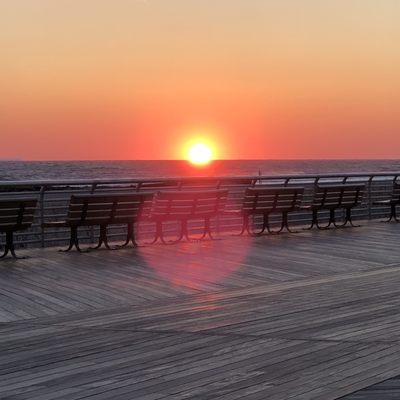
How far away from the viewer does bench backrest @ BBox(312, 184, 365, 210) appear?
41.2ft

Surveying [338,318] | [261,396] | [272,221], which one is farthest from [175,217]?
[261,396]

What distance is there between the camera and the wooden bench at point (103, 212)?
942 cm

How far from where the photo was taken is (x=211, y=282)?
7.06m

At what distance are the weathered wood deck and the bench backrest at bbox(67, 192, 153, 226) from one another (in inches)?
27.1

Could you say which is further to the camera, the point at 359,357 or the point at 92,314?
the point at 92,314

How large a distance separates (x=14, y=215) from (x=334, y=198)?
20.4 ft

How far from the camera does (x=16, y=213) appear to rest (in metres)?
8.83

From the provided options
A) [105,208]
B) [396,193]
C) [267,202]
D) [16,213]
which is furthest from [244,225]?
[16,213]

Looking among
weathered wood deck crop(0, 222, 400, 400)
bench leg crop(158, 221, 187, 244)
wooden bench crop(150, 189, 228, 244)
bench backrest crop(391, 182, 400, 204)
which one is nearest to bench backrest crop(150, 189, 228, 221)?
wooden bench crop(150, 189, 228, 244)

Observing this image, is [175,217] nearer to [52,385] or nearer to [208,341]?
[208,341]

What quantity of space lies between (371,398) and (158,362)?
4.24ft

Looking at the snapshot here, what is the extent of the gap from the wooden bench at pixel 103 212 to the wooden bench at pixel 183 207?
0.31 m

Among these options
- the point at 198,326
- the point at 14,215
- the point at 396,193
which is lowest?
the point at 198,326

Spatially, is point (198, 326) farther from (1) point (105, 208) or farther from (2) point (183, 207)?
(2) point (183, 207)
